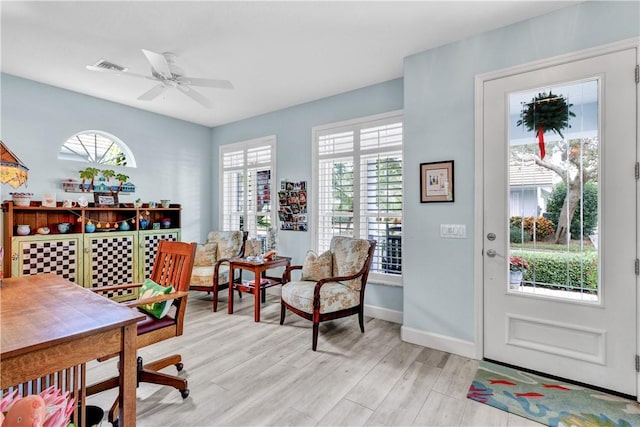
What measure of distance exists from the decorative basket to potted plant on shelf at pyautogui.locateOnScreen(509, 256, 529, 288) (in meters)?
4.75

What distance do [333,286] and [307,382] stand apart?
1027mm

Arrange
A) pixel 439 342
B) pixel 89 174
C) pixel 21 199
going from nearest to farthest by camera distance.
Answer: pixel 439 342, pixel 21 199, pixel 89 174

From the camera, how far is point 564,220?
2268mm

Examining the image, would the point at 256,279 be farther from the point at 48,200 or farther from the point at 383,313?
the point at 48,200

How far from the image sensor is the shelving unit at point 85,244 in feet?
10.5

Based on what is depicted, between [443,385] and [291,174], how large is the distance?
3118 mm

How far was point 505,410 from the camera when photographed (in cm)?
191

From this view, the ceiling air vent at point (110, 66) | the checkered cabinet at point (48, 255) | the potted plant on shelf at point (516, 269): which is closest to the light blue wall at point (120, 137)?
the checkered cabinet at point (48, 255)

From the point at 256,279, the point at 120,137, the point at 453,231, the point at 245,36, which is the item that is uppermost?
the point at 245,36

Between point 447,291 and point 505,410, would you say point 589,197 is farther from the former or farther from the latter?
point 505,410

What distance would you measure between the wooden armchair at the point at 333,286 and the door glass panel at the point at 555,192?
4.34ft

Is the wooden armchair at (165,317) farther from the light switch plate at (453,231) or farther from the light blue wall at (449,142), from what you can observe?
the light switch plate at (453,231)

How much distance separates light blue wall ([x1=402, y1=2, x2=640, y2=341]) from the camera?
236cm

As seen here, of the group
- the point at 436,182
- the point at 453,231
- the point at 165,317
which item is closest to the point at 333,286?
the point at 453,231
